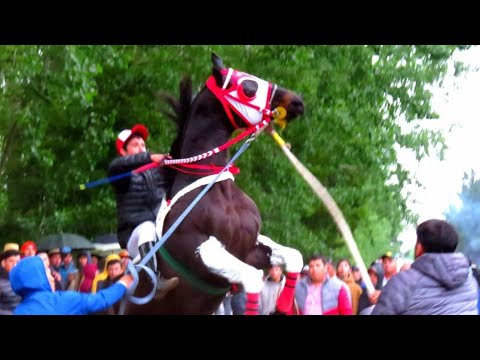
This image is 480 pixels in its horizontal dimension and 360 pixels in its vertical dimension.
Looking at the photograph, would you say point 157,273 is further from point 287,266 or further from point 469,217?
point 469,217

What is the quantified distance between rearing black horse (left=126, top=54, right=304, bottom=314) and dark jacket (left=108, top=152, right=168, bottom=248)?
0.12m

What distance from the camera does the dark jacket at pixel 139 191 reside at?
20.6ft

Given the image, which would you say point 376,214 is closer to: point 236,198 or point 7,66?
point 7,66

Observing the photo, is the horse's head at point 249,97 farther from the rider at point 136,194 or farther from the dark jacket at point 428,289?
the dark jacket at point 428,289

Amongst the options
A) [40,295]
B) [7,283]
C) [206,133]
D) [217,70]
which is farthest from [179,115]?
[7,283]

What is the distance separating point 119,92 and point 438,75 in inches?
154

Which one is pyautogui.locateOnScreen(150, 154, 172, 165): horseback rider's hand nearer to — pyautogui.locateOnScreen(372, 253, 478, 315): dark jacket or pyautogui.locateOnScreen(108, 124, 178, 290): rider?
Answer: pyautogui.locateOnScreen(108, 124, 178, 290): rider

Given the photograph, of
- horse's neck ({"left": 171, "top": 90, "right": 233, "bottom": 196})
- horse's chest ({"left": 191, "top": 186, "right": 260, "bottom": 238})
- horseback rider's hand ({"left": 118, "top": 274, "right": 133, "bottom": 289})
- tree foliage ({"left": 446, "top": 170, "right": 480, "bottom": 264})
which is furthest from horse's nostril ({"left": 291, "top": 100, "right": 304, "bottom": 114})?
tree foliage ({"left": 446, "top": 170, "right": 480, "bottom": 264})

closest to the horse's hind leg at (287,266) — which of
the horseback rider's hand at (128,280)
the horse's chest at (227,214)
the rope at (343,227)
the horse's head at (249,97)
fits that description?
the horse's chest at (227,214)

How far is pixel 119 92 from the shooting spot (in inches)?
413

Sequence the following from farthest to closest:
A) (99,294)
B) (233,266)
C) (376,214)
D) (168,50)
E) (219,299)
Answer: (376,214) < (168,50) < (219,299) < (233,266) < (99,294)

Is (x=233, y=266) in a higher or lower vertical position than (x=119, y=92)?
lower

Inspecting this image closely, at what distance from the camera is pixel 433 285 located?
4570 millimetres

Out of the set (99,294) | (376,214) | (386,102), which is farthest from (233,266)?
(376,214)
